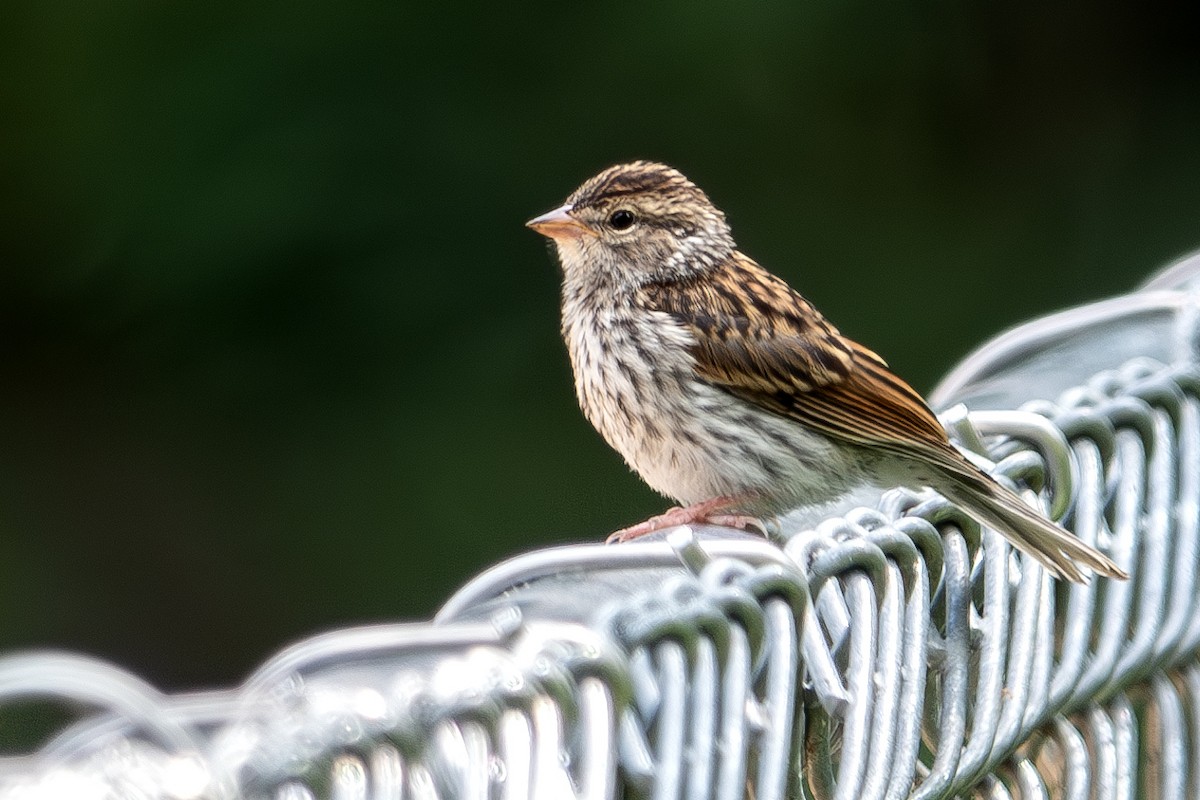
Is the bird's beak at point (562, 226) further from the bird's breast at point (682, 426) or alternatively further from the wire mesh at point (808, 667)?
the wire mesh at point (808, 667)

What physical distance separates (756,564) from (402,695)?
18.0 inches

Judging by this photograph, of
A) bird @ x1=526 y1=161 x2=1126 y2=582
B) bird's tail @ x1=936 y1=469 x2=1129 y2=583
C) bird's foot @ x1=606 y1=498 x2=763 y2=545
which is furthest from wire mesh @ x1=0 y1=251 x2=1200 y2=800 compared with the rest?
bird @ x1=526 y1=161 x2=1126 y2=582

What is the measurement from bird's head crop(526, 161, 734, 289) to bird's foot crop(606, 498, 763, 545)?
545 mm

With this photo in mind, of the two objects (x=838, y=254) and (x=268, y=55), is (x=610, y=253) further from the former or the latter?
(x=838, y=254)

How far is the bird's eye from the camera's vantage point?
355 centimetres

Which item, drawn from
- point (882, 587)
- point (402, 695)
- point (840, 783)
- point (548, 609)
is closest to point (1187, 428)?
point (882, 587)

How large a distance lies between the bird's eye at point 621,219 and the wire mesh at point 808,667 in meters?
1.15

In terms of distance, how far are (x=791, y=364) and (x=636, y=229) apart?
0.50m

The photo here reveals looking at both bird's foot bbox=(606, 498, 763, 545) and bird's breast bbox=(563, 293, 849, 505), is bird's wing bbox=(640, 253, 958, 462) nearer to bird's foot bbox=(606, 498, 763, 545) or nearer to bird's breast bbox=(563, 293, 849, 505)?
bird's breast bbox=(563, 293, 849, 505)

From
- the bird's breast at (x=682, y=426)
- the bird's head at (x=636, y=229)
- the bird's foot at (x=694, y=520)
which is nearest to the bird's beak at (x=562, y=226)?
the bird's head at (x=636, y=229)

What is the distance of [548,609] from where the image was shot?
4.61ft

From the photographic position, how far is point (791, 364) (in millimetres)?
3209

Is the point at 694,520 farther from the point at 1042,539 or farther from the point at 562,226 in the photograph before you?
the point at 1042,539

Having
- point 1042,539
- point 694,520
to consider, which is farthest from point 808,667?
point 694,520
